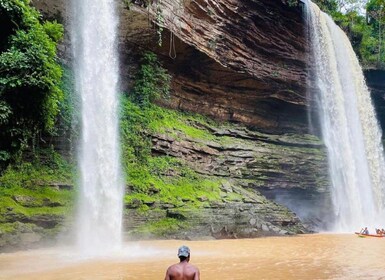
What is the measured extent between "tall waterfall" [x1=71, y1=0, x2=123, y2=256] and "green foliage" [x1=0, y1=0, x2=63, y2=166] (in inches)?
A: 163

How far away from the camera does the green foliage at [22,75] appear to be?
31.8 feet

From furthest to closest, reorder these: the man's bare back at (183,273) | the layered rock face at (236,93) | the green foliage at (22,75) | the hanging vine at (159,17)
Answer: the layered rock face at (236,93), the hanging vine at (159,17), the green foliage at (22,75), the man's bare back at (183,273)

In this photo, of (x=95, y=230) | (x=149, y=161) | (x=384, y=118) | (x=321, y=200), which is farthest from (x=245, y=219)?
(x=384, y=118)

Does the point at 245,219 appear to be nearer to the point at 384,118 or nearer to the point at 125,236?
the point at 125,236

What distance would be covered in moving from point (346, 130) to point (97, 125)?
15.5 metres

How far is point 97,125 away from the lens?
15.5 meters

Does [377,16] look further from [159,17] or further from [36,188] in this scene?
[36,188]

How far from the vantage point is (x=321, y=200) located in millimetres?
23438

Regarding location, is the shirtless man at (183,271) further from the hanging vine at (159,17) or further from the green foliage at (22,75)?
the hanging vine at (159,17)

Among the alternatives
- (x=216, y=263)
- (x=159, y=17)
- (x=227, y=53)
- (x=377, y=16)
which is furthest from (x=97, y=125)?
(x=377, y=16)

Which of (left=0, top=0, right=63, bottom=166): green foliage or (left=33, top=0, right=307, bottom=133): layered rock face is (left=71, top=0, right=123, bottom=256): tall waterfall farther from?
(left=0, top=0, right=63, bottom=166): green foliage

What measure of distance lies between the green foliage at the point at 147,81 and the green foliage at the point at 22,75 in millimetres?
8488

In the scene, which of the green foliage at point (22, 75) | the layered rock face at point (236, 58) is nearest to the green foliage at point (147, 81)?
the layered rock face at point (236, 58)

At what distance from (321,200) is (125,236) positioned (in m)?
13.3
